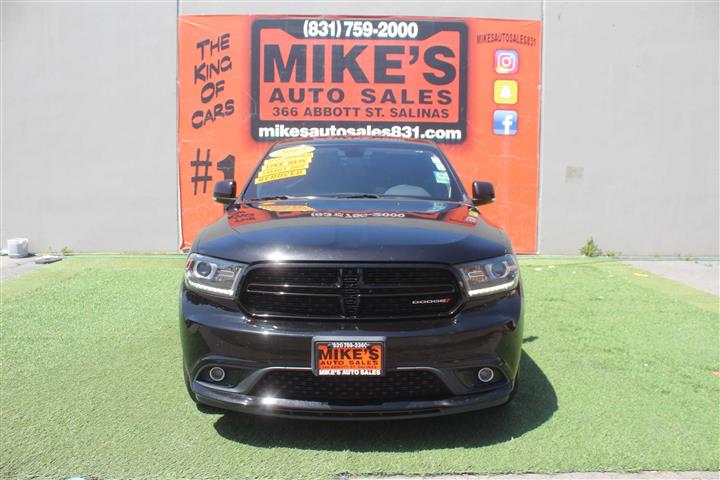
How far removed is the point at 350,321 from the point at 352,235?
45cm

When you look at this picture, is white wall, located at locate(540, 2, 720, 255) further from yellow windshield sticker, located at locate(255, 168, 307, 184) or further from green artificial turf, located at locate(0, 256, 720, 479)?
yellow windshield sticker, located at locate(255, 168, 307, 184)

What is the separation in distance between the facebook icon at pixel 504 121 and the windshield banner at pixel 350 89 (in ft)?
0.05

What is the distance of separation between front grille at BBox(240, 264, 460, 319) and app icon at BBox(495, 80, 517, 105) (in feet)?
21.4

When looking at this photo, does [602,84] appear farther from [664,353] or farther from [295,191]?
[295,191]

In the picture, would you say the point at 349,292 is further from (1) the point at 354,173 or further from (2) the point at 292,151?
(2) the point at 292,151

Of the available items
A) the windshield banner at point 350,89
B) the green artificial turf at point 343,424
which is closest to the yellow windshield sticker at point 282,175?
the green artificial turf at point 343,424

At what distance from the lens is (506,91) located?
8922 millimetres

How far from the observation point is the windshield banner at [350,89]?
873cm

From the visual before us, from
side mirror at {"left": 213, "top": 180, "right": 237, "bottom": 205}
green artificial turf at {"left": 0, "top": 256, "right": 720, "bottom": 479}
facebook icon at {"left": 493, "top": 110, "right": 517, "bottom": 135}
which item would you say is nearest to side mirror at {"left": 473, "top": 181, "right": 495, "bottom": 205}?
A: green artificial turf at {"left": 0, "top": 256, "right": 720, "bottom": 479}

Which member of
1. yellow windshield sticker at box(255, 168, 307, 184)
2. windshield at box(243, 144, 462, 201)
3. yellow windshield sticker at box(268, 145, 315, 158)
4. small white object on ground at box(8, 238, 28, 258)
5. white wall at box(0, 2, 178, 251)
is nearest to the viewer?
windshield at box(243, 144, 462, 201)

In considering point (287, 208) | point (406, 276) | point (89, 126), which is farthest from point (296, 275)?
point (89, 126)

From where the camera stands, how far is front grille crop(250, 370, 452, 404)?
2924 millimetres

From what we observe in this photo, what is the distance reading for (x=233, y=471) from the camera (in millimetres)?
2887

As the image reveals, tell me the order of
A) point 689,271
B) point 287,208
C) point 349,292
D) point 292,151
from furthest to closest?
point 689,271, point 292,151, point 287,208, point 349,292
